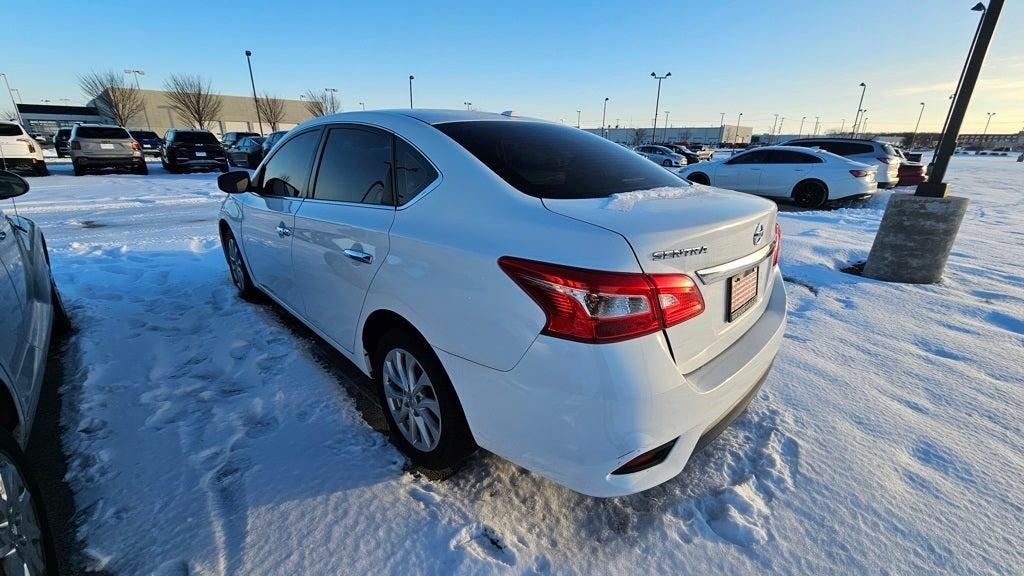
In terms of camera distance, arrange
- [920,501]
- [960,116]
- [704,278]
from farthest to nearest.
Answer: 1. [960,116]
2. [920,501]
3. [704,278]

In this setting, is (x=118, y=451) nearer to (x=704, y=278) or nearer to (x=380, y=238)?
(x=380, y=238)

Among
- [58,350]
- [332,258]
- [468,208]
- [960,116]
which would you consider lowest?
[58,350]

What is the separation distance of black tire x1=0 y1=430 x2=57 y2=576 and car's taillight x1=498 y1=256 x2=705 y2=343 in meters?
1.64

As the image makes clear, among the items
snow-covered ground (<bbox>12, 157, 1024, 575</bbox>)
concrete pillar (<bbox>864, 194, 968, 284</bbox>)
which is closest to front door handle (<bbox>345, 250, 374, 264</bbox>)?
snow-covered ground (<bbox>12, 157, 1024, 575</bbox>)

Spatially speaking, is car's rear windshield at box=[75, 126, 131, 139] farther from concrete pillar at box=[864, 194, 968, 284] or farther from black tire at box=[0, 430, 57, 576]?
concrete pillar at box=[864, 194, 968, 284]

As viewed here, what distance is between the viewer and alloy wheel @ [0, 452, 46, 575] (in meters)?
1.31

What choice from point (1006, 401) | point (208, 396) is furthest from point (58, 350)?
point (1006, 401)

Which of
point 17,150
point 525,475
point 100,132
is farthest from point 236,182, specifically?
point 100,132

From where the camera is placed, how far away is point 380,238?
6.87 feet

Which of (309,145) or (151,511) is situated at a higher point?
(309,145)

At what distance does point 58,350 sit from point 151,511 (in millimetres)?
2177

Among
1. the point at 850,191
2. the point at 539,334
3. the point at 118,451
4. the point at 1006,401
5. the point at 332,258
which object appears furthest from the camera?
the point at 850,191

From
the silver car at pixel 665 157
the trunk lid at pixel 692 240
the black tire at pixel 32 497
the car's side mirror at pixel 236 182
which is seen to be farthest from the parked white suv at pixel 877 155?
the black tire at pixel 32 497

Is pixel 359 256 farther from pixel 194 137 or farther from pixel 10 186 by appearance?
pixel 194 137
